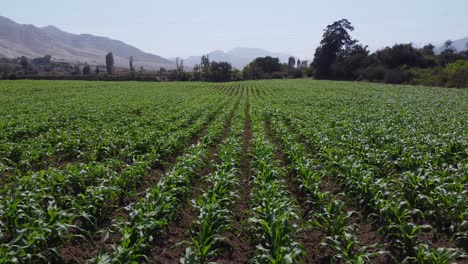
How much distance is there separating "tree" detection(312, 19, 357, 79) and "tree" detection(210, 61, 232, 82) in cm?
2669

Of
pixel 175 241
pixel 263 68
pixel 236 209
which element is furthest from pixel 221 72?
pixel 175 241

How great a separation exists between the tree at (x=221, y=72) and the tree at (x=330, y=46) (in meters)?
26.7

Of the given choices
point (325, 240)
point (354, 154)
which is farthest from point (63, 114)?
point (325, 240)

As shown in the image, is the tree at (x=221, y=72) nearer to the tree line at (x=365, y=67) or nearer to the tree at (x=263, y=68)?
the tree line at (x=365, y=67)

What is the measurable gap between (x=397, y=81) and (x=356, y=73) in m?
14.3

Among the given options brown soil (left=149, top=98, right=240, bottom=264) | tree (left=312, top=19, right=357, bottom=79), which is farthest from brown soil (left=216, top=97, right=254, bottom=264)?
tree (left=312, top=19, right=357, bottom=79)

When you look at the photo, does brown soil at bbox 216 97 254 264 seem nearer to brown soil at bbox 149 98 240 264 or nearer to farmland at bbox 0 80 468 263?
farmland at bbox 0 80 468 263

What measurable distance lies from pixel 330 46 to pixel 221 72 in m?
32.2

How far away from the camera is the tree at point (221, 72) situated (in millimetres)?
97062

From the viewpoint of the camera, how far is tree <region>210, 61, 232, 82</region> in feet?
318

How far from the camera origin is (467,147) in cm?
992

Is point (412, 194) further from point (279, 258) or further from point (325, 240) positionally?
point (279, 258)

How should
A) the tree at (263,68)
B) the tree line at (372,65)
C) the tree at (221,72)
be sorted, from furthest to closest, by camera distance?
the tree at (263,68) → the tree at (221,72) → the tree line at (372,65)

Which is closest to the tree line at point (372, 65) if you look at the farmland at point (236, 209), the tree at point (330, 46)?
the tree at point (330, 46)
